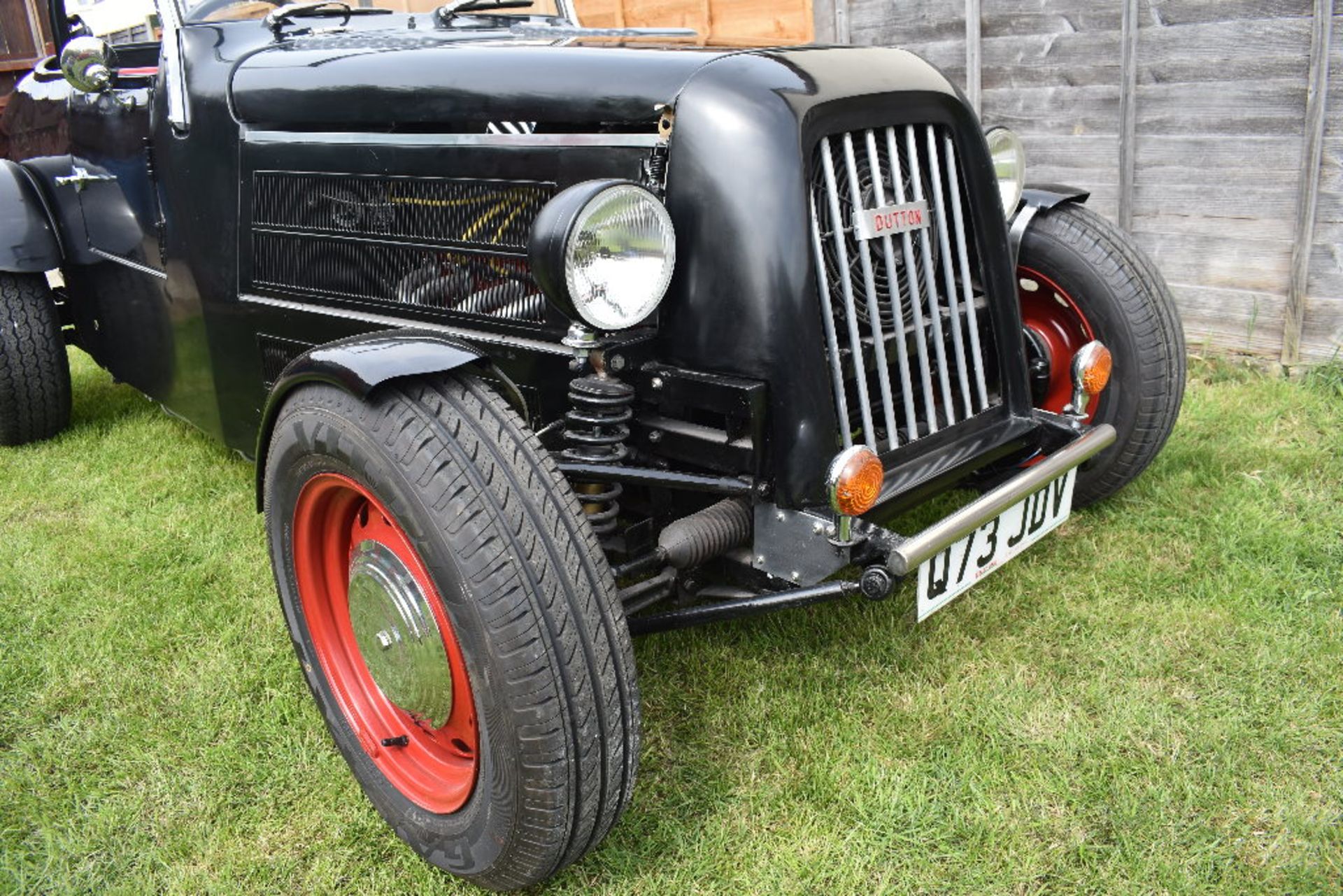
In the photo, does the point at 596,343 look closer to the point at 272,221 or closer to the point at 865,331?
the point at 865,331

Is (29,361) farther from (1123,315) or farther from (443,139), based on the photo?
(1123,315)

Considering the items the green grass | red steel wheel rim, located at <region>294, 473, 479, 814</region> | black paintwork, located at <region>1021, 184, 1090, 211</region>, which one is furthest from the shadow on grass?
black paintwork, located at <region>1021, 184, 1090, 211</region>

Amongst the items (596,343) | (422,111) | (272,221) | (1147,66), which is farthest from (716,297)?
(1147,66)

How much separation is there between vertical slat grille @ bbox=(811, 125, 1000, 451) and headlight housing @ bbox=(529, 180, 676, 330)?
33 centimetres

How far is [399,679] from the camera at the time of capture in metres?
2.06

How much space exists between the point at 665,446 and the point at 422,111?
985 mm

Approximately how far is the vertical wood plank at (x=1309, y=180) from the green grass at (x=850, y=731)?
4.11 feet

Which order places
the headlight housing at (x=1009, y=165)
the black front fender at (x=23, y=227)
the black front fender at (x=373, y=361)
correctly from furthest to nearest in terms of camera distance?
1. the black front fender at (x=23, y=227)
2. the headlight housing at (x=1009, y=165)
3. the black front fender at (x=373, y=361)

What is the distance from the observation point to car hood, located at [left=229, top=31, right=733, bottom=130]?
2186 millimetres

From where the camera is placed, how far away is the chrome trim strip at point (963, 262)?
244 centimetres

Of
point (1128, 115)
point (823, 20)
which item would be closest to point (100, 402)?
point (823, 20)

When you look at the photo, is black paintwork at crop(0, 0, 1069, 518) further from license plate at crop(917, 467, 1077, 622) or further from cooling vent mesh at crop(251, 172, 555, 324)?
license plate at crop(917, 467, 1077, 622)

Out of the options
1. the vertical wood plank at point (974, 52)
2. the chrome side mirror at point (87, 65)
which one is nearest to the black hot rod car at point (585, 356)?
the chrome side mirror at point (87, 65)

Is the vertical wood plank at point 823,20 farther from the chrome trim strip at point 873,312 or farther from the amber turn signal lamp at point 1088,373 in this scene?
the chrome trim strip at point 873,312
